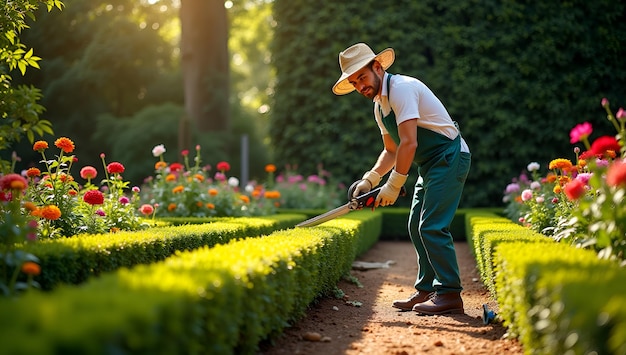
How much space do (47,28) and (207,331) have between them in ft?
52.0

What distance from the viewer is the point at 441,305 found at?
4695 millimetres

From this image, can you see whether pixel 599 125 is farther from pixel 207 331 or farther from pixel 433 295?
pixel 207 331

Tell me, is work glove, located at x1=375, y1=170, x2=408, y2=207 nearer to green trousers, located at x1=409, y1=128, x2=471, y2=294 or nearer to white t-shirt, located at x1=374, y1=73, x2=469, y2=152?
green trousers, located at x1=409, y1=128, x2=471, y2=294

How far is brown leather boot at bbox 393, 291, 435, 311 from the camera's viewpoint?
16.3ft

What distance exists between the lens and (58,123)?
17.4m

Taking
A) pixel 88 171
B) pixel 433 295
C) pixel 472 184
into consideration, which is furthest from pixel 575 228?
pixel 472 184

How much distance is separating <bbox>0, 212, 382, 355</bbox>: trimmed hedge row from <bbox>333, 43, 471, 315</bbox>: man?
Answer: 87 cm

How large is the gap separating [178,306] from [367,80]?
2.99 meters

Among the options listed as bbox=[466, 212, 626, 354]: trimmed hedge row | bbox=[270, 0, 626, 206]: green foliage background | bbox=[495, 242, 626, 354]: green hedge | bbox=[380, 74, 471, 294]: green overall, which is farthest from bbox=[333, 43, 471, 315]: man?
bbox=[270, 0, 626, 206]: green foliage background

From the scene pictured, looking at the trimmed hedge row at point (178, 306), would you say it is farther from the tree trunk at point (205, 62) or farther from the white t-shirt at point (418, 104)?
the tree trunk at point (205, 62)

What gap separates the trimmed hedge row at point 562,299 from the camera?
209 centimetres

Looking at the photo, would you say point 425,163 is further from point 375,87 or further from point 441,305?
point 441,305

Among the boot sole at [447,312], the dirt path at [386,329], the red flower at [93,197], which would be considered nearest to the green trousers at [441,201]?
the boot sole at [447,312]

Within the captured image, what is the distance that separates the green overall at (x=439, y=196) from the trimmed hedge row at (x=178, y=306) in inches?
34.3
